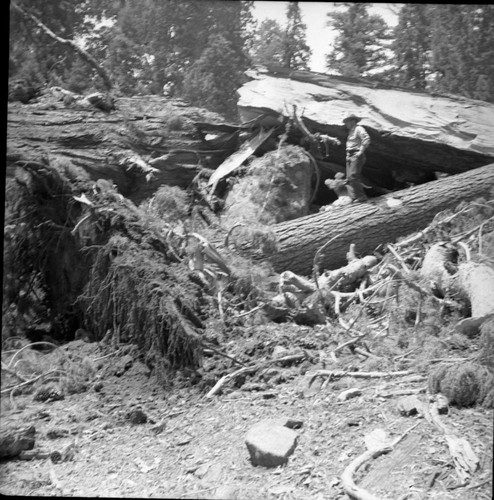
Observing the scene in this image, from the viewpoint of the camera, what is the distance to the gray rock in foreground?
123 inches

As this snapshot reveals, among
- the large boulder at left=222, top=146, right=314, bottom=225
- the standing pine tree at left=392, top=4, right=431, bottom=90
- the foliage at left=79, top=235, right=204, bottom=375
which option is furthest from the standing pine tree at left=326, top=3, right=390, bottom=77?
the foliage at left=79, top=235, right=204, bottom=375

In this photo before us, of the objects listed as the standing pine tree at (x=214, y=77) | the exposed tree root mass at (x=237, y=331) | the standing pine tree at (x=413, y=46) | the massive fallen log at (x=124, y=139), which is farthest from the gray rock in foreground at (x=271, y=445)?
the standing pine tree at (x=413, y=46)

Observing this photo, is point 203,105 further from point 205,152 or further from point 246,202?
point 246,202

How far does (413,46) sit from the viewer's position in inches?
162

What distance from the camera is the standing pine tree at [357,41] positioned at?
3.85 metres

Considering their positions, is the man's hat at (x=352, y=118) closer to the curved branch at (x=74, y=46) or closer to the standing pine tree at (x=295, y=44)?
the standing pine tree at (x=295, y=44)

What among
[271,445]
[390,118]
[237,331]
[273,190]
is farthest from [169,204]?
[271,445]

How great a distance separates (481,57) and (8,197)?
9.26 ft

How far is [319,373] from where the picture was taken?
3.66 metres

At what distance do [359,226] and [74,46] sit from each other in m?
2.23

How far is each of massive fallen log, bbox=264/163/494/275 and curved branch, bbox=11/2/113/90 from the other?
1.50 m

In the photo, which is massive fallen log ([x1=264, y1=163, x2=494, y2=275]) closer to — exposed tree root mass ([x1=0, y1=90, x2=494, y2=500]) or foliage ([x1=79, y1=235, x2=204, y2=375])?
exposed tree root mass ([x1=0, y1=90, x2=494, y2=500])

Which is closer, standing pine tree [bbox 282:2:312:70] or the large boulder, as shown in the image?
standing pine tree [bbox 282:2:312:70]

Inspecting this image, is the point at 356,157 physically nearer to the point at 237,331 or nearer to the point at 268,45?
the point at 268,45
